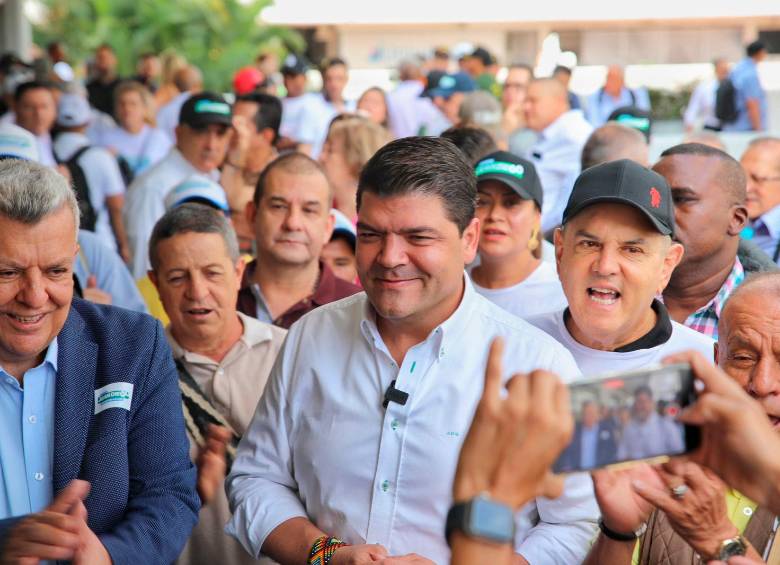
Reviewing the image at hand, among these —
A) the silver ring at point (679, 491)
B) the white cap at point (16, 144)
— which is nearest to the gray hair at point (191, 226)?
the white cap at point (16, 144)

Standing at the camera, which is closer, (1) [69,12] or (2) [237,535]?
(2) [237,535]

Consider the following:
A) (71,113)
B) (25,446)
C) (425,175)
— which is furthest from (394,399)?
(71,113)

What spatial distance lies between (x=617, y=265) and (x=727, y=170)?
1.65m

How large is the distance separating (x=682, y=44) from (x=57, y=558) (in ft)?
105

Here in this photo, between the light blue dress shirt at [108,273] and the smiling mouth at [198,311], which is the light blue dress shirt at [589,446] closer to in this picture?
the smiling mouth at [198,311]

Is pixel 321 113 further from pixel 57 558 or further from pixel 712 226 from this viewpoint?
pixel 57 558

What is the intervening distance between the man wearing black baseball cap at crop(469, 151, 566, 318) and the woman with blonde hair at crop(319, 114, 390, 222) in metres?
1.82

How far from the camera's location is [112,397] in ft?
10.3

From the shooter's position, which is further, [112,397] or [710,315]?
[710,315]

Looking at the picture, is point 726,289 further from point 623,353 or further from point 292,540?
point 292,540

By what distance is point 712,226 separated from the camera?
16.4 feet

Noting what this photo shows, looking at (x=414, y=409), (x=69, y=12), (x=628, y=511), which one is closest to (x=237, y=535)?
(x=414, y=409)

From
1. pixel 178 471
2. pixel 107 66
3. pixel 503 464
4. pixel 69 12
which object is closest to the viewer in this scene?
pixel 503 464

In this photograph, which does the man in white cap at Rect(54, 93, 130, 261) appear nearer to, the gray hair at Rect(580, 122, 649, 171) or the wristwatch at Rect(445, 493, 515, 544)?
the gray hair at Rect(580, 122, 649, 171)
